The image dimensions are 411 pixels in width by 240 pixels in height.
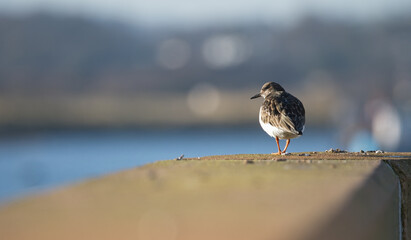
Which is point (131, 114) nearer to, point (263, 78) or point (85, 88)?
point (85, 88)

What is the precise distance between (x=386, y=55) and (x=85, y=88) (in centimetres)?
7431

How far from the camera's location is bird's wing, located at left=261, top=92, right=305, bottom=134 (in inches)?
298

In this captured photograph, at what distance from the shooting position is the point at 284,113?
7.71 m

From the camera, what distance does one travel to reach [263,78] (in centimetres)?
17012

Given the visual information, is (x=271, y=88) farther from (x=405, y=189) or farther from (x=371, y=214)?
(x=371, y=214)

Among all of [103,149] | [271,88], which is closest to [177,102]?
[103,149]

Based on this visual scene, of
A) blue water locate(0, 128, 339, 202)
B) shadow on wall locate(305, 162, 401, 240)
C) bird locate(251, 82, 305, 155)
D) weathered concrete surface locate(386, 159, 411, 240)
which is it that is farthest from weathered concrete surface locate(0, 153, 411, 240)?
blue water locate(0, 128, 339, 202)

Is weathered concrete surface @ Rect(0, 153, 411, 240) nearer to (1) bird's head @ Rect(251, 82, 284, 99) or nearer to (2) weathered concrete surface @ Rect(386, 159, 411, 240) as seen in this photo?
(2) weathered concrete surface @ Rect(386, 159, 411, 240)

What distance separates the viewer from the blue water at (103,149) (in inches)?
1419

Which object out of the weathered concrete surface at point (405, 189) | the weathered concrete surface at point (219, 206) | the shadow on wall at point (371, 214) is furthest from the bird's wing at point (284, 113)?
the weathered concrete surface at point (219, 206)

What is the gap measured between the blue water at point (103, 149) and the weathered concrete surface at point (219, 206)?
17787mm

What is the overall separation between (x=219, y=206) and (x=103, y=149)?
55.3m

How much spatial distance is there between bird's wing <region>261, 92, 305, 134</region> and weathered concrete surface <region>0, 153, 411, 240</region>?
3.40 meters

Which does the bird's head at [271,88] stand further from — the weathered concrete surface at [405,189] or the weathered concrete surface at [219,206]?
the weathered concrete surface at [219,206]
